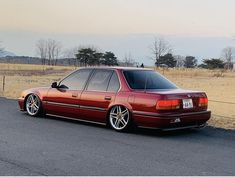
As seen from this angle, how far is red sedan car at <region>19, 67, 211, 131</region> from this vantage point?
914 cm

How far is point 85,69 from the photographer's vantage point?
1093cm

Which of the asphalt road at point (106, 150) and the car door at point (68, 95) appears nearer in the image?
the asphalt road at point (106, 150)

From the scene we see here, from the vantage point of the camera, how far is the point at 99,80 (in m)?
10.4

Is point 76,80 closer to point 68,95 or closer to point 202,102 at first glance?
point 68,95

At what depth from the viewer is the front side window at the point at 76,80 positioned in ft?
35.2

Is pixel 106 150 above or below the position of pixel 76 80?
below

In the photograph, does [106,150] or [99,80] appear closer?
[106,150]

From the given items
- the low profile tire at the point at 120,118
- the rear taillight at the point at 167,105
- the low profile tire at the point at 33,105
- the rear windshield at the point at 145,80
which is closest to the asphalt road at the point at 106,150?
the low profile tire at the point at 120,118

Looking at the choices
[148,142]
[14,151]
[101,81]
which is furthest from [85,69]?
[14,151]

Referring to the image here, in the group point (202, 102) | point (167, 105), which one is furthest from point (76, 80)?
point (202, 102)

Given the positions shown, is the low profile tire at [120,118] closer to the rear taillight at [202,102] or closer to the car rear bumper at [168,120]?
the car rear bumper at [168,120]

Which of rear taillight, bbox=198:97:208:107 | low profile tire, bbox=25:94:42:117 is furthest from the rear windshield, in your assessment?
low profile tire, bbox=25:94:42:117

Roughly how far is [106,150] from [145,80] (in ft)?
9.08

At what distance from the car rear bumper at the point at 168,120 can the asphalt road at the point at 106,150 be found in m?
0.22
